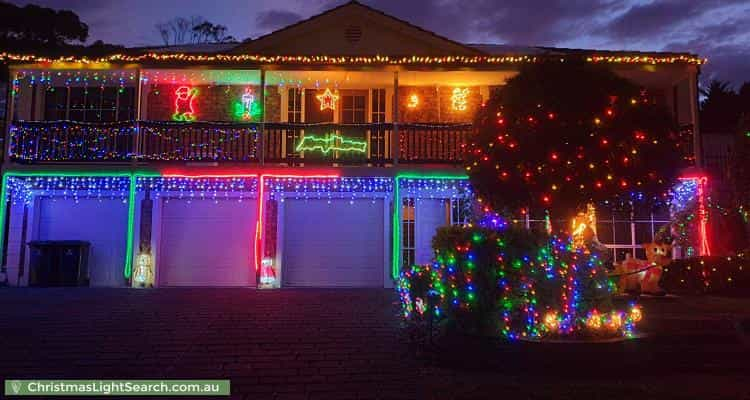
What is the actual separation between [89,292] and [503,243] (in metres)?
8.05

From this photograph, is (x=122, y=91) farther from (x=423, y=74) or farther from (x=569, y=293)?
(x=569, y=293)

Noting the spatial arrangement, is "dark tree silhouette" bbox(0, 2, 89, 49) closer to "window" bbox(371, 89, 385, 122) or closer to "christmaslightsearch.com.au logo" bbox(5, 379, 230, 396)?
"window" bbox(371, 89, 385, 122)

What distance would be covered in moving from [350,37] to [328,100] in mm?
1618

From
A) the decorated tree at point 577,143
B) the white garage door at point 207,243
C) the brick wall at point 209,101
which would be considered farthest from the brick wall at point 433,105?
the decorated tree at point 577,143

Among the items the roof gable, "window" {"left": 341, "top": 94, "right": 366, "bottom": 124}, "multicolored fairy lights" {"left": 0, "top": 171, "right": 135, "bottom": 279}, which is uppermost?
the roof gable

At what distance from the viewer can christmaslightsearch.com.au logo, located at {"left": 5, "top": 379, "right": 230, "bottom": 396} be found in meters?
6.41

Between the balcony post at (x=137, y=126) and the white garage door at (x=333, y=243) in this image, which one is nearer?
the balcony post at (x=137, y=126)

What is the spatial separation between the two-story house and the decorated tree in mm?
4074

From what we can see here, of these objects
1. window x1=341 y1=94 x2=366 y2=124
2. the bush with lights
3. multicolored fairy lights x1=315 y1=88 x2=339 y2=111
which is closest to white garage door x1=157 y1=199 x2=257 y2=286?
multicolored fairy lights x1=315 y1=88 x2=339 y2=111

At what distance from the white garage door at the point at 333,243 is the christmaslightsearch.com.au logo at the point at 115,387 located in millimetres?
7495

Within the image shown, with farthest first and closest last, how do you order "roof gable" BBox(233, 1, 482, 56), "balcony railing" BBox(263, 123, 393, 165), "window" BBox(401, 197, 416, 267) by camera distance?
"roof gable" BBox(233, 1, 482, 56) → "window" BBox(401, 197, 416, 267) → "balcony railing" BBox(263, 123, 393, 165)

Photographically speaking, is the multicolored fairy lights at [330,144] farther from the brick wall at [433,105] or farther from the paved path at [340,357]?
the paved path at [340,357]

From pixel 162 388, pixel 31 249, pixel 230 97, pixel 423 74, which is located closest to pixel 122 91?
pixel 230 97

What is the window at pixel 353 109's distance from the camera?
1493 cm
